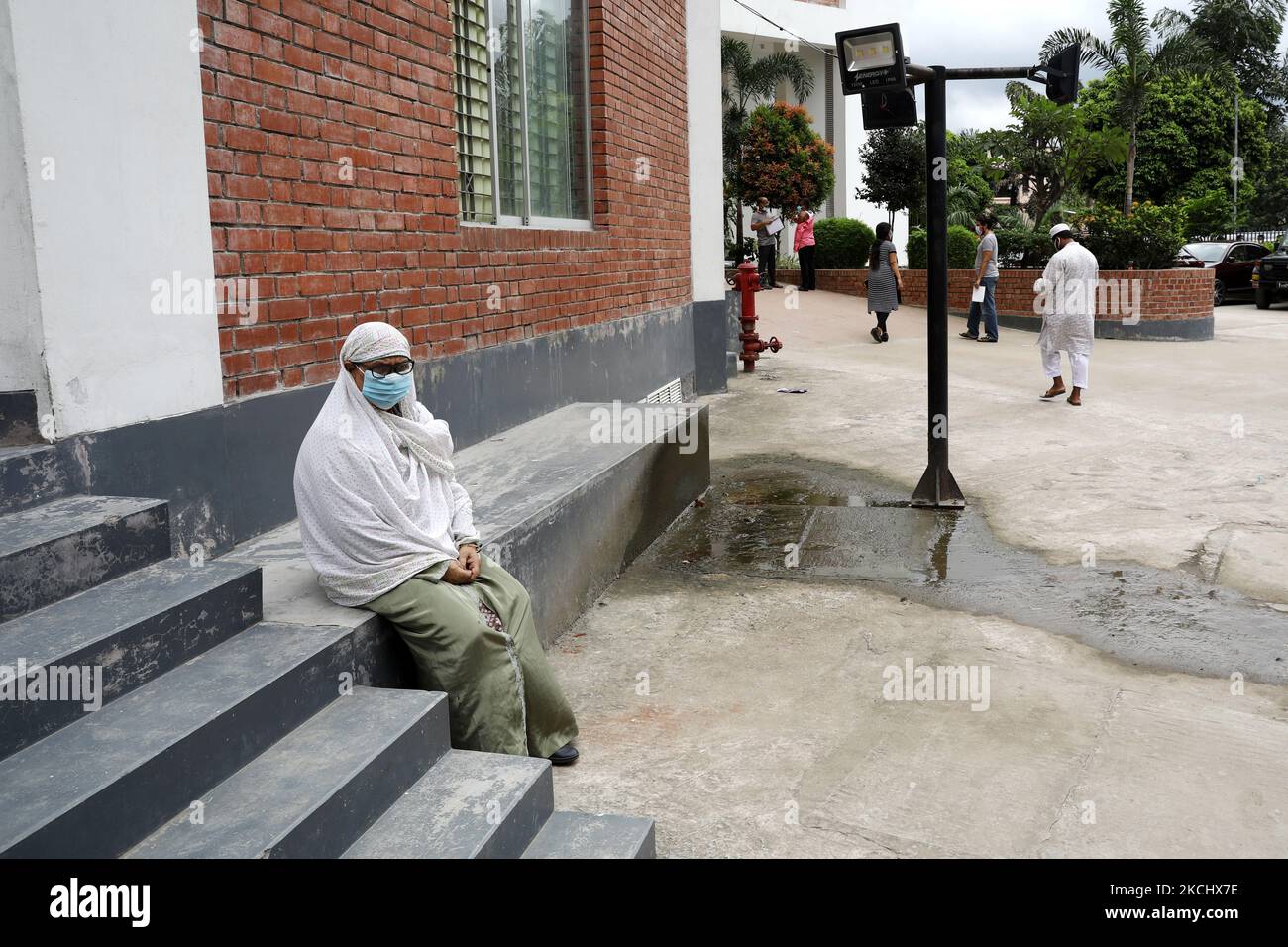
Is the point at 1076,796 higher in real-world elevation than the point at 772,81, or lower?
lower

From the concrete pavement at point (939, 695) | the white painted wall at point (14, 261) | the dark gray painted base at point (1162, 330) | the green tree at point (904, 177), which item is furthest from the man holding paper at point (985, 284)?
the white painted wall at point (14, 261)

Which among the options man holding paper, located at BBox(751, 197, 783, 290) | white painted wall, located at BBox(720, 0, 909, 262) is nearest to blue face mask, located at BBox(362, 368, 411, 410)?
man holding paper, located at BBox(751, 197, 783, 290)

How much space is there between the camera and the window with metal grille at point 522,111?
694cm

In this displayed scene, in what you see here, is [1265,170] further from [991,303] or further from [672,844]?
[672,844]

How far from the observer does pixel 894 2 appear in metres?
35.0

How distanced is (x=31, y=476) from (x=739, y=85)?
26345 mm

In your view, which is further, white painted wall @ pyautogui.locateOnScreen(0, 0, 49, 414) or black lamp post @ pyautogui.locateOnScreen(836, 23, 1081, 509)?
black lamp post @ pyautogui.locateOnScreen(836, 23, 1081, 509)

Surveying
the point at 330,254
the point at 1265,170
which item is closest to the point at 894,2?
the point at 1265,170

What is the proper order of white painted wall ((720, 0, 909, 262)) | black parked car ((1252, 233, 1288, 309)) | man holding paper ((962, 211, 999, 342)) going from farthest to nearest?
white painted wall ((720, 0, 909, 262))
black parked car ((1252, 233, 1288, 309))
man holding paper ((962, 211, 999, 342))

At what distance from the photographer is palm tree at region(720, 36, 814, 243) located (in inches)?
1059

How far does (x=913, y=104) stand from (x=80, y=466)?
17.3 feet

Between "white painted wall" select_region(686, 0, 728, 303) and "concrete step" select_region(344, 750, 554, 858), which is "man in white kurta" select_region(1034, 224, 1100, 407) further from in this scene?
"concrete step" select_region(344, 750, 554, 858)

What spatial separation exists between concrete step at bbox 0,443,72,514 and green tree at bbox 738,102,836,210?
23835mm
